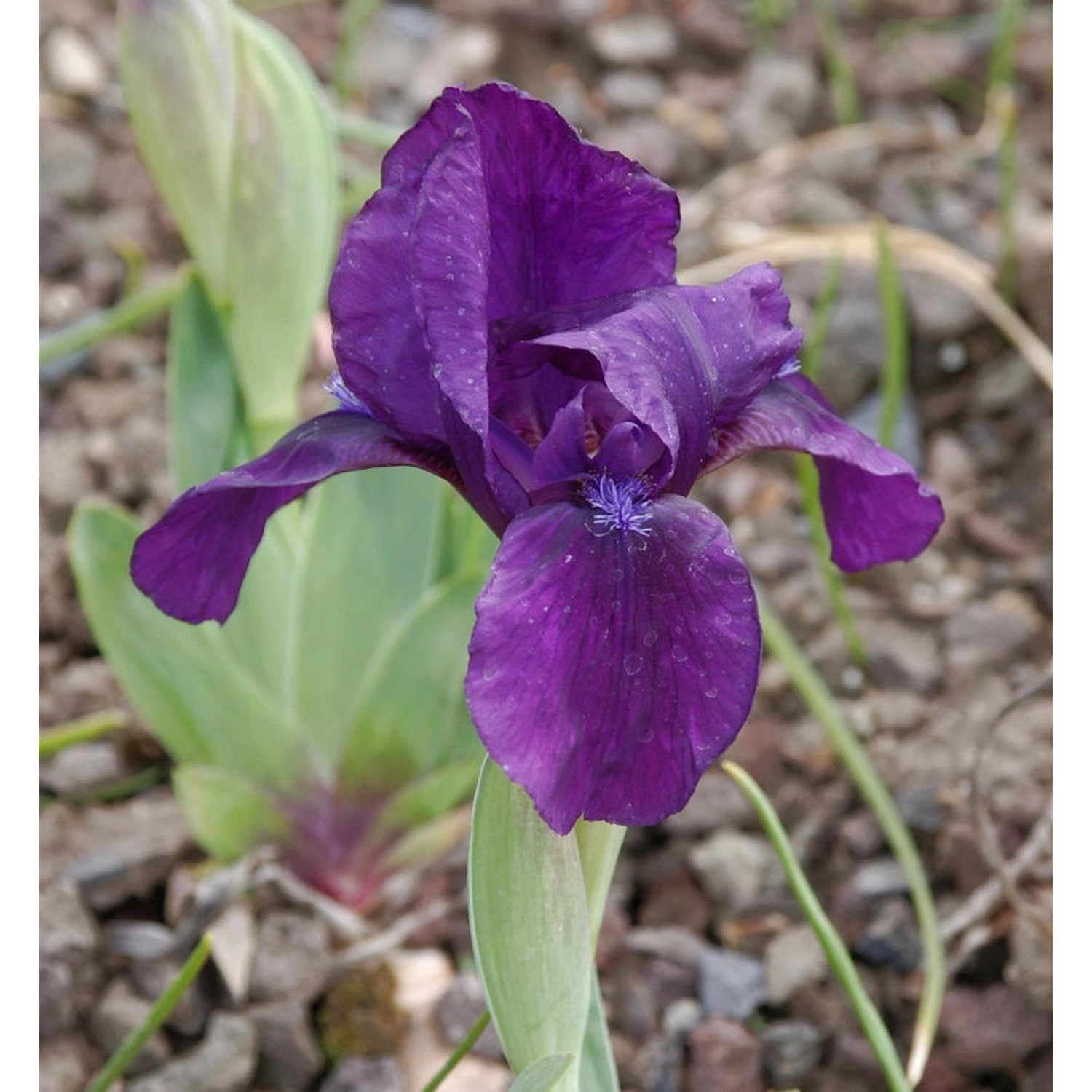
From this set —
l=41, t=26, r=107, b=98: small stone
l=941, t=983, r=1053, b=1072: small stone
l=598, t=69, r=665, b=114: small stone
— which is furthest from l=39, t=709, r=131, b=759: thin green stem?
l=598, t=69, r=665, b=114: small stone

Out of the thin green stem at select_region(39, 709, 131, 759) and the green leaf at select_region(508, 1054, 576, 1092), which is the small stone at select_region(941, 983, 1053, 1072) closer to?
the green leaf at select_region(508, 1054, 576, 1092)

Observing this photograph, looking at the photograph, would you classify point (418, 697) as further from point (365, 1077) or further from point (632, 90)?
point (632, 90)

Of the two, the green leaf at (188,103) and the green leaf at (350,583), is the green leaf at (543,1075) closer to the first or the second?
the green leaf at (350,583)

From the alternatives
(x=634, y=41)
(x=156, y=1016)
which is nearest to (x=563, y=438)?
(x=156, y=1016)

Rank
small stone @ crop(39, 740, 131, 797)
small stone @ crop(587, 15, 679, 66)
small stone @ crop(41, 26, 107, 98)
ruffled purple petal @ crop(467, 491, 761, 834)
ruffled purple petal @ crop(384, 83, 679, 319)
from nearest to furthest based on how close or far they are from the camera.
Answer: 1. ruffled purple petal @ crop(467, 491, 761, 834)
2. ruffled purple petal @ crop(384, 83, 679, 319)
3. small stone @ crop(39, 740, 131, 797)
4. small stone @ crop(41, 26, 107, 98)
5. small stone @ crop(587, 15, 679, 66)

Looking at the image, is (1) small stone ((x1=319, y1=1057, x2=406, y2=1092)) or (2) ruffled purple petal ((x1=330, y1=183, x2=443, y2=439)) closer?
(2) ruffled purple petal ((x1=330, y1=183, x2=443, y2=439))

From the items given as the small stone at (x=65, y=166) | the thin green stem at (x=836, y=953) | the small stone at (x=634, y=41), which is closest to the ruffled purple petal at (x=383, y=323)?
the thin green stem at (x=836, y=953)
